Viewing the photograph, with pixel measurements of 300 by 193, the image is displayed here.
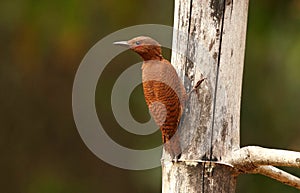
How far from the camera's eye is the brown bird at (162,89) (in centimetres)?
294

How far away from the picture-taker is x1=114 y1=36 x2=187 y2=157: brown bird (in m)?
2.94

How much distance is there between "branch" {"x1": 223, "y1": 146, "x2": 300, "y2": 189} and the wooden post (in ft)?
0.16

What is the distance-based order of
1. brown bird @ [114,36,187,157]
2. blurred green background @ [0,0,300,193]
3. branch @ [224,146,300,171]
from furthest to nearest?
blurred green background @ [0,0,300,193]
brown bird @ [114,36,187,157]
branch @ [224,146,300,171]

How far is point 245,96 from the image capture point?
23.0 ft

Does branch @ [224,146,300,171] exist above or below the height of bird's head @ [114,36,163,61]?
below

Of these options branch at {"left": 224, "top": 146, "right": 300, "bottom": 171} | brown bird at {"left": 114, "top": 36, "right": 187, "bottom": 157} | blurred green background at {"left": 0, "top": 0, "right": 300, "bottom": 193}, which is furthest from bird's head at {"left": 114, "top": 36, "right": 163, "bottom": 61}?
blurred green background at {"left": 0, "top": 0, "right": 300, "bottom": 193}

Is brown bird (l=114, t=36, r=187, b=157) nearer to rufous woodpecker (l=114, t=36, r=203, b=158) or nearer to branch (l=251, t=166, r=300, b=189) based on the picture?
rufous woodpecker (l=114, t=36, r=203, b=158)

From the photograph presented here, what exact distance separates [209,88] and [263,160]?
0.32 metres

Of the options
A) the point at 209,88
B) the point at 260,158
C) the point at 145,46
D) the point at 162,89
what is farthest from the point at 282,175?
the point at 145,46

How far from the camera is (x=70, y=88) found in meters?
7.92

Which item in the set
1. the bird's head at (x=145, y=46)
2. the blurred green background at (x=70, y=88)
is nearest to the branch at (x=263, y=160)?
the bird's head at (x=145, y=46)

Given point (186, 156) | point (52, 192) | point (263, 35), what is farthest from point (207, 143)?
point (52, 192)

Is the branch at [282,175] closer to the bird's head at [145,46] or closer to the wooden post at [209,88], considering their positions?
the wooden post at [209,88]

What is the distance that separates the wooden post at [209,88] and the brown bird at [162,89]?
0.14ft
